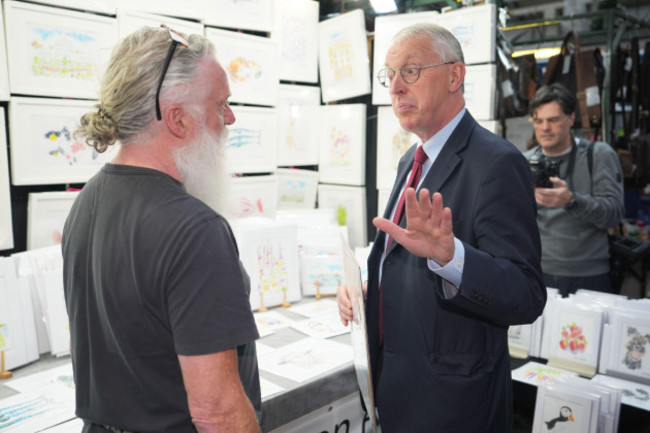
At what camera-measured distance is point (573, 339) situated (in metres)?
2.17

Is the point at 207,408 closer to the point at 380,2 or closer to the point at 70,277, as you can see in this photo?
the point at 70,277

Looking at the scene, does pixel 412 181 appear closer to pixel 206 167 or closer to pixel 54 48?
pixel 206 167

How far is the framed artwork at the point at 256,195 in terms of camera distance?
3.27 m

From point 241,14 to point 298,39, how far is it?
0.62 metres

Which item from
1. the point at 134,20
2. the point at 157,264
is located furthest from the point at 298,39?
the point at 157,264

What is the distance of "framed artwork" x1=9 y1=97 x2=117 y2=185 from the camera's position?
7.60ft

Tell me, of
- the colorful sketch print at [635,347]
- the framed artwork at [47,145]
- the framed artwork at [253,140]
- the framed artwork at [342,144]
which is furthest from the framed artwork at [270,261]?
the colorful sketch print at [635,347]

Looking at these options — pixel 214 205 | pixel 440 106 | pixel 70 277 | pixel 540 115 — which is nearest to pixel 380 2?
pixel 540 115

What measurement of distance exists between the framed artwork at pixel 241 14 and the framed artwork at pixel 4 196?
4.40 feet

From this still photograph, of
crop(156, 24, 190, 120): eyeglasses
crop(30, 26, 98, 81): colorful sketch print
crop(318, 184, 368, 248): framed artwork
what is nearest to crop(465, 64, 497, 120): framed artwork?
crop(318, 184, 368, 248): framed artwork

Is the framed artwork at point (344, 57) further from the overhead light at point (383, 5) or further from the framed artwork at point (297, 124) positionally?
the overhead light at point (383, 5)

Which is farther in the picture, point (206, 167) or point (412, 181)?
point (412, 181)

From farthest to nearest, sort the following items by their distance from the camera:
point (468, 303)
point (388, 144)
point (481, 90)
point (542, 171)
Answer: point (388, 144), point (481, 90), point (542, 171), point (468, 303)

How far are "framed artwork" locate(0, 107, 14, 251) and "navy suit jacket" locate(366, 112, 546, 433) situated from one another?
187 cm
